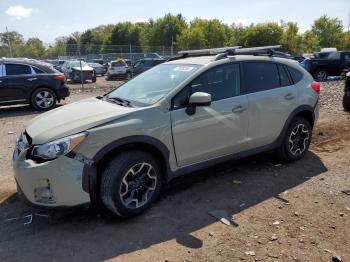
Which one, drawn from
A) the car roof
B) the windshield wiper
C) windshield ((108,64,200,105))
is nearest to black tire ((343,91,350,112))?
the car roof

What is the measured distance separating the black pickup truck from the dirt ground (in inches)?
666

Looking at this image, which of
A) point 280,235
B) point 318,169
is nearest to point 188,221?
point 280,235

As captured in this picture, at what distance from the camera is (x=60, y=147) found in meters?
3.57

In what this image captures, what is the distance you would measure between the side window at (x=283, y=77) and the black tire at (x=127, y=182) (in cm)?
239

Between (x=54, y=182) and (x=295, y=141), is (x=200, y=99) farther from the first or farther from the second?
(x=295, y=141)

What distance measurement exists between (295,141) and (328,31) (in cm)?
6810

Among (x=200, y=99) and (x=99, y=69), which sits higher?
(x=200, y=99)

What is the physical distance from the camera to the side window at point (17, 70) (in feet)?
36.2

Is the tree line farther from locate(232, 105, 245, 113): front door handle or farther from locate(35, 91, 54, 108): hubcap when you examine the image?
locate(232, 105, 245, 113): front door handle

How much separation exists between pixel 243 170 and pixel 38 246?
3007 millimetres

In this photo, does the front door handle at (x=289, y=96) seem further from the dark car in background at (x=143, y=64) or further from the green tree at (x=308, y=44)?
the green tree at (x=308, y=44)

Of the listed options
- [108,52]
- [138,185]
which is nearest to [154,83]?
[138,185]

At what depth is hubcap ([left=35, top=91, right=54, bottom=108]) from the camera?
11453mm

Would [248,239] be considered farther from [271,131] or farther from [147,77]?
[147,77]
